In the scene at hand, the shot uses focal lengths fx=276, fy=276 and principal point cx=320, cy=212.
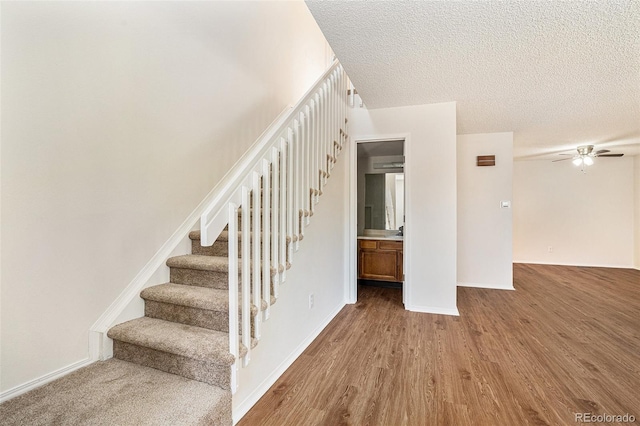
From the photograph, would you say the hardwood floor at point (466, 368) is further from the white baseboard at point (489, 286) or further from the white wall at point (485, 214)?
the white wall at point (485, 214)

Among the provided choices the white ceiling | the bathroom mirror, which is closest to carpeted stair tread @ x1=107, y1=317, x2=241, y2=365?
the white ceiling

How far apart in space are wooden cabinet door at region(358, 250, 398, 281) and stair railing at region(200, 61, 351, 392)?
1706mm

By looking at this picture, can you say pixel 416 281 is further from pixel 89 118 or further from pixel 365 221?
pixel 89 118

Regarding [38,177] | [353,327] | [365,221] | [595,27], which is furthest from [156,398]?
[365,221]

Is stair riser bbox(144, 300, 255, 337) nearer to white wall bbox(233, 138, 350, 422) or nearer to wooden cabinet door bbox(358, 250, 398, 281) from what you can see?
white wall bbox(233, 138, 350, 422)

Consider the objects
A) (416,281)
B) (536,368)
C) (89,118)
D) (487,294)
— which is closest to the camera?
(89,118)

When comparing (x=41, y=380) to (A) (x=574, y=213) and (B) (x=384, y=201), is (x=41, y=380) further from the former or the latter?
(A) (x=574, y=213)

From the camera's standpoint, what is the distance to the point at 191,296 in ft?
5.58

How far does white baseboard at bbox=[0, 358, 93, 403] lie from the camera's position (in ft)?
4.28

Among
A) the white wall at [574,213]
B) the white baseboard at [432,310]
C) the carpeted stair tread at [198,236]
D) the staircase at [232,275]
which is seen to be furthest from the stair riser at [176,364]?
the white wall at [574,213]

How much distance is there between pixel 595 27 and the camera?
1.75 metres

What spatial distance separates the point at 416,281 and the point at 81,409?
3014 millimetres

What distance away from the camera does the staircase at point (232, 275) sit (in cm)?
138

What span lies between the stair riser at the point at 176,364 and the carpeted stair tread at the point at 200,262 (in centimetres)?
54
